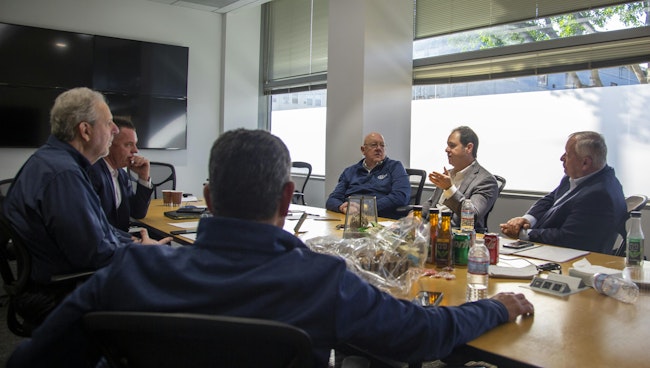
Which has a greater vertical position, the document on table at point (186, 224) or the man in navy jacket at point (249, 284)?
the man in navy jacket at point (249, 284)

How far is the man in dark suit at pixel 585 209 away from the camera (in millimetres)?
2438

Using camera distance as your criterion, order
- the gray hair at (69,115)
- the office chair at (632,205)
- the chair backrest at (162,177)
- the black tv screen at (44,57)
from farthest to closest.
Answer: the black tv screen at (44,57) → the chair backrest at (162,177) → the office chair at (632,205) → the gray hair at (69,115)

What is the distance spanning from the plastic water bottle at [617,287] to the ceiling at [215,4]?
202 inches

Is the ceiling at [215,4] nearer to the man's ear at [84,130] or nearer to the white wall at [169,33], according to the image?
the white wall at [169,33]

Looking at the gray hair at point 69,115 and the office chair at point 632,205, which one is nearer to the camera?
the gray hair at point 69,115

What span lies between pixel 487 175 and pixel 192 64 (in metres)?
4.45

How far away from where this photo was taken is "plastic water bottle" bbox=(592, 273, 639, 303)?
4.75 ft

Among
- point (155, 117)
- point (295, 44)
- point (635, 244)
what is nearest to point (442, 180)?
point (635, 244)

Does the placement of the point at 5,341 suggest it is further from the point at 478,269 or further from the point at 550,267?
the point at 550,267

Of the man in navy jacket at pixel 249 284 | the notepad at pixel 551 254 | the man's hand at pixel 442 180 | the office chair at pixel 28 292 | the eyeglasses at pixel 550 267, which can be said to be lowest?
the office chair at pixel 28 292

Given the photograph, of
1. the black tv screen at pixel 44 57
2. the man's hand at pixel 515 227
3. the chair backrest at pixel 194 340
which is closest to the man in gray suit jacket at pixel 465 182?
the man's hand at pixel 515 227

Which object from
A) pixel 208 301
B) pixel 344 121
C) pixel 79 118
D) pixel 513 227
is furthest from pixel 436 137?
pixel 208 301

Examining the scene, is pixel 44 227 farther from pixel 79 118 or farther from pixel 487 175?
pixel 487 175

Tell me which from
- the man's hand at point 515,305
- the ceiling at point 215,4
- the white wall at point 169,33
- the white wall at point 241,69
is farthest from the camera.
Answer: the white wall at point 241,69
